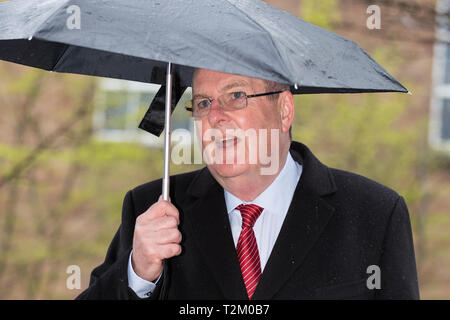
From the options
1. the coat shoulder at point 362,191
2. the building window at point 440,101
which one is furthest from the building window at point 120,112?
the coat shoulder at point 362,191

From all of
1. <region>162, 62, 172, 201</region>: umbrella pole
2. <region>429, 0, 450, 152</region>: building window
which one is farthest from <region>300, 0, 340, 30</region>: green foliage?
<region>162, 62, 172, 201</region>: umbrella pole

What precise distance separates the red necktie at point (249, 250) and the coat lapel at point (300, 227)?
0.07 m

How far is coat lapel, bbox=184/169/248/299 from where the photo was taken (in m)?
2.87

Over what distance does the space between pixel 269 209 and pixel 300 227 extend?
196mm

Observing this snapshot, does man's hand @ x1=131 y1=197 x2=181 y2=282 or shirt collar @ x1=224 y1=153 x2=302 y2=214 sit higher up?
shirt collar @ x1=224 y1=153 x2=302 y2=214

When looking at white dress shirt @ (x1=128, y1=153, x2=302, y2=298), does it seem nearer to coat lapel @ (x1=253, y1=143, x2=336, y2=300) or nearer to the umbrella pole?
coat lapel @ (x1=253, y1=143, x2=336, y2=300)

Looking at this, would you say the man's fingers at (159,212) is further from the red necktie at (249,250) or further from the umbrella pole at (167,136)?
the red necktie at (249,250)

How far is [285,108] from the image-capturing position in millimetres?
3160

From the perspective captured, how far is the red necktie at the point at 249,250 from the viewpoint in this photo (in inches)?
113

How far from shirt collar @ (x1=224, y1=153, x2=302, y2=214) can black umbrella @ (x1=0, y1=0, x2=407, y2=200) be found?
18.5 inches

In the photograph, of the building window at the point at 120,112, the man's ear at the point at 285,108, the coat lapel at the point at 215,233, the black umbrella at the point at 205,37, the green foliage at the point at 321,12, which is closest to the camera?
the black umbrella at the point at 205,37

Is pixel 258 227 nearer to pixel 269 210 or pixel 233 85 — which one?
pixel 269 210

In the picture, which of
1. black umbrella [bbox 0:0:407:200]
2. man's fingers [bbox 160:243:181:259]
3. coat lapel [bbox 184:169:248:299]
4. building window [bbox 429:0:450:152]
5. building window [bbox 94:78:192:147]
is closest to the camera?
black umbrella [bbox 0:0:407:200]

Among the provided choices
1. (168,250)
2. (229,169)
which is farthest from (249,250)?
(168,250)
